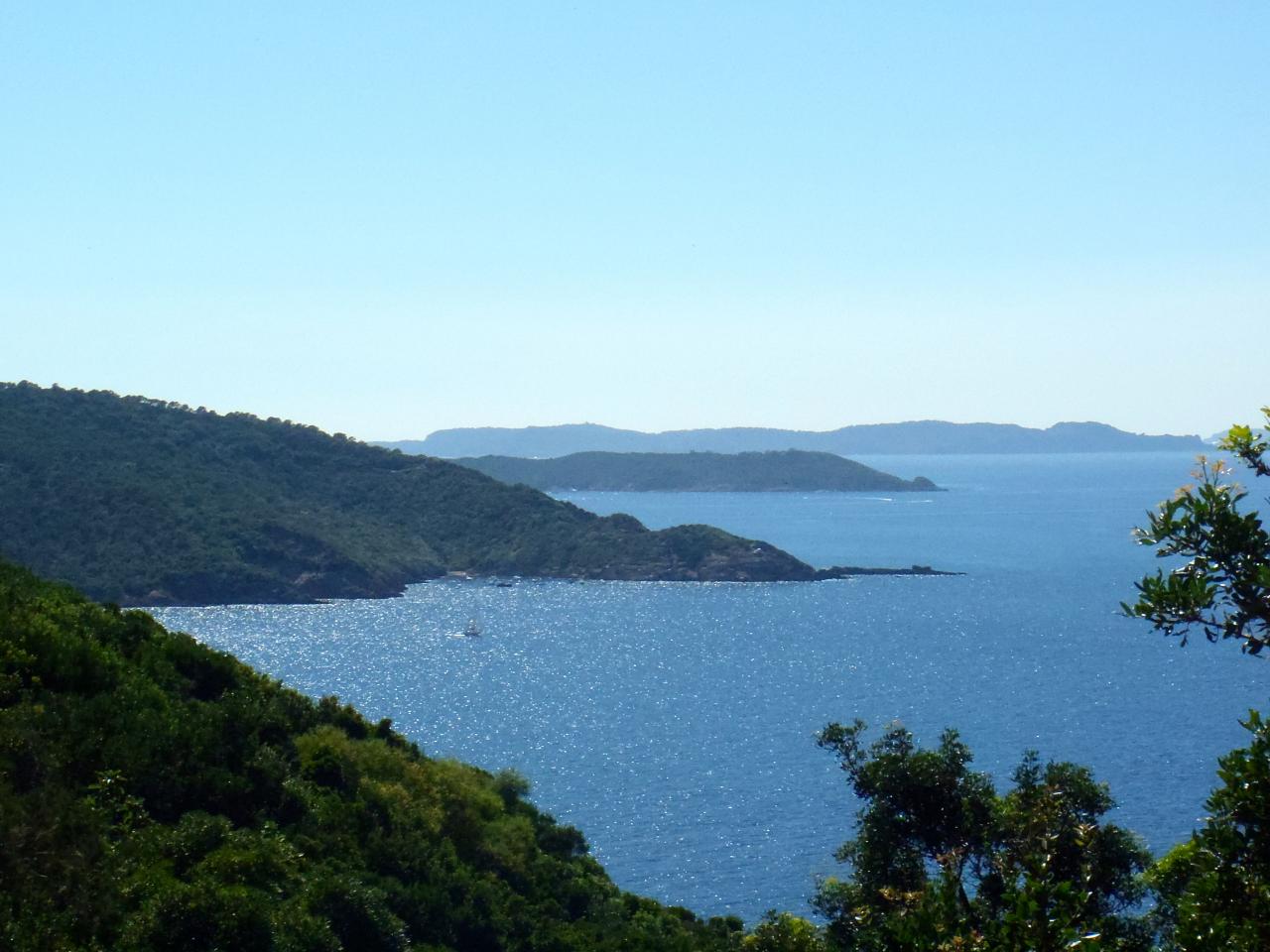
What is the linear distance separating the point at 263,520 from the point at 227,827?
3450 inches

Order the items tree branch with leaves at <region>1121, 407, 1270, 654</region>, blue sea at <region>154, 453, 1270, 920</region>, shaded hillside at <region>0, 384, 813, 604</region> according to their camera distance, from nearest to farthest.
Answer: tree branch with leaves at <region>1121, 407, 1270, 654</region> < blue sea at <region>154, 453, 1270, 920</region> < shaded hillside at <region>0, 384, 813, 604</region>

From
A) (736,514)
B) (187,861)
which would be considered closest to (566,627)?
(187,861)

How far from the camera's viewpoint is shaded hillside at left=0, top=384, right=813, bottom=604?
86750 millimetres

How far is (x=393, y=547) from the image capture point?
11144 centimetres

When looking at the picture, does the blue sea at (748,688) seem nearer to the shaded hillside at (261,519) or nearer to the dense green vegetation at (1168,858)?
the shaded hillside at (261,519)

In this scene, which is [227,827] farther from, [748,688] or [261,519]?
[261,519]

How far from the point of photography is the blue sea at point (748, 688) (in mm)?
41844

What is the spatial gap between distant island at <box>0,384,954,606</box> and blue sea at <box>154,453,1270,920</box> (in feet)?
13.3

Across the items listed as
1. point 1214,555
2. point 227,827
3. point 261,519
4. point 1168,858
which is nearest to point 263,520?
point 261,519

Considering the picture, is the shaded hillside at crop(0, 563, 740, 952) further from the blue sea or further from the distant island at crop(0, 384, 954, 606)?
the distant island at crop(0, 384, 954, 606)

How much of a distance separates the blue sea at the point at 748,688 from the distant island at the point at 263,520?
406cm

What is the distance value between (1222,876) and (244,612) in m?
89.0

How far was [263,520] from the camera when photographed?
101 m

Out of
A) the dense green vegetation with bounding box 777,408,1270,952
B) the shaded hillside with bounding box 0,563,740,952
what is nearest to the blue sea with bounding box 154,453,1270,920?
the shaded hillside with bounding box 0,563,740,952
